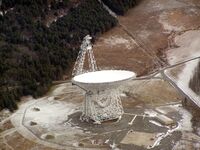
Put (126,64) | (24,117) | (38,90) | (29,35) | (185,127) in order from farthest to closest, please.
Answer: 1. (29,35)
2. (126,64)
3. (38,90)
4. (24,117)
5. (185,127)

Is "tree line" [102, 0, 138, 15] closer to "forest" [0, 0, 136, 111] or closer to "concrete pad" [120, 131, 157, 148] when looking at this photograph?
"forest" [0, 0, 136, 111]

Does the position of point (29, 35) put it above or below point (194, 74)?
above

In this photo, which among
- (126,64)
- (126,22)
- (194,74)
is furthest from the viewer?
(126,22)

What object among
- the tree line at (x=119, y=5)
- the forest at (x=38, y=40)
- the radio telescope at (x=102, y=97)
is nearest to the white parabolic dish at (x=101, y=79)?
the radio telescope at (x=102, y=97)

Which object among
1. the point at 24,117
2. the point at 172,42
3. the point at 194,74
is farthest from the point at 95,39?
the point at 24,117

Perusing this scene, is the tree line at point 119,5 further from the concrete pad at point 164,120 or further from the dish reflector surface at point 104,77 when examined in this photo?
the concrete pad at point 164,120

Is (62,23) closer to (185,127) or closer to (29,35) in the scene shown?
(29,35)
